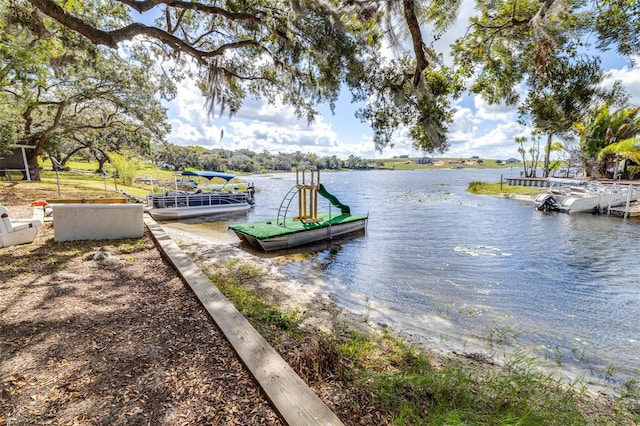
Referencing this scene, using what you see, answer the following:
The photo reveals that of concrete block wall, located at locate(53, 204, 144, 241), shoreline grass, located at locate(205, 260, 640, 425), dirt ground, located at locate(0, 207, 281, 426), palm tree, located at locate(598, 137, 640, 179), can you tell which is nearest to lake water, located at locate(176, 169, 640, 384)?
shoreline grass, located at locate(205, 260, 640, 425)

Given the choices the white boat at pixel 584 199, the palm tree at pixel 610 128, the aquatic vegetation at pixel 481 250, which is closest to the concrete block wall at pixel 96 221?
the aquatic vegetation at pixel 481 250

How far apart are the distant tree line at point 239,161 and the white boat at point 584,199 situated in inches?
672

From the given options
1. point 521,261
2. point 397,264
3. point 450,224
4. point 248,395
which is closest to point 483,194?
point 450,224

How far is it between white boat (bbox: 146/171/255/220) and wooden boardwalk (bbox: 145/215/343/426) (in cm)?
1448

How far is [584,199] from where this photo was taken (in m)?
19.2

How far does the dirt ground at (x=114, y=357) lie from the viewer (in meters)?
2.09

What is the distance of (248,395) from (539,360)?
4.36 metres

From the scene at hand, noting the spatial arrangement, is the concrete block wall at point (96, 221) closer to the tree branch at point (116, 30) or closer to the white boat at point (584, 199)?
the tree branch at point (116, 30)

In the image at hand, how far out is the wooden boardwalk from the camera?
6.69 ft

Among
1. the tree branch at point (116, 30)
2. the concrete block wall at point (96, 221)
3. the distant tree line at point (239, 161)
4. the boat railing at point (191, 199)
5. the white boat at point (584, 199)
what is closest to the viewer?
the tree branch at point (116, 30)

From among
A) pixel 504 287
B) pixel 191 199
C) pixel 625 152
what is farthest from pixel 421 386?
pixel 625 152

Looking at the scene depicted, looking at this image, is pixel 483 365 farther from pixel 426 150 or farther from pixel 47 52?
pixel 47 52

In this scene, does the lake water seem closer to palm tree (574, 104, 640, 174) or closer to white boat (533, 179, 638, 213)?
white boat (533, 179, 638, 213)

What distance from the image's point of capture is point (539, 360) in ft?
13.8
